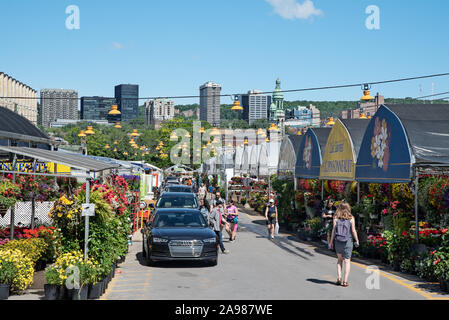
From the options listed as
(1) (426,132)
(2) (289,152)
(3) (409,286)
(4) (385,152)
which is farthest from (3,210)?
(2) (289,152)

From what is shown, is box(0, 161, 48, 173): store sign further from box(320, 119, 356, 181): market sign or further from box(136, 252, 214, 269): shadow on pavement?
box(320, 119, 356, 181): market sign

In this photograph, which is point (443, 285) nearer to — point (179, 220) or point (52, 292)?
point (179, 220)

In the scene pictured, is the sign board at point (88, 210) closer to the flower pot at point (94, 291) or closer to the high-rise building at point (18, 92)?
the flower pot at point (94, 291)

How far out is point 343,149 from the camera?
20156 mm

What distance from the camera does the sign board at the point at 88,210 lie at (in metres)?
10.4

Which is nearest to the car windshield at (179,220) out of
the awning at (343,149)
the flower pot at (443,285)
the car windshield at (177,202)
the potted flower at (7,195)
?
the potted flower at (7,195)

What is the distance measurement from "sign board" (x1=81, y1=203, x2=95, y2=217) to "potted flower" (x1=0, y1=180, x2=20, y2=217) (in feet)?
11.1

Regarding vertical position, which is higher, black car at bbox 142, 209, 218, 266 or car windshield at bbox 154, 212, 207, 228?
car windshield at bbox 154, 212, 207, 228

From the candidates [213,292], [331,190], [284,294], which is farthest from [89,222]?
[331,190]

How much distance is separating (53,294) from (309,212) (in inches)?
632

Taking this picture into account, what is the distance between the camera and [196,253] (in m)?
13.8

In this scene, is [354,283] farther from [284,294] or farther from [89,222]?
[89,222]

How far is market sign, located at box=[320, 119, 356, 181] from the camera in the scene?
63.2ft

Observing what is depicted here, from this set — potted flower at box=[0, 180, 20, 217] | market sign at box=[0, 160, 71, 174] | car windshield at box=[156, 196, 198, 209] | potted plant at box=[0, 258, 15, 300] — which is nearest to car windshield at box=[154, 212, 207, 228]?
potted flower at box=[0, 180, 20, 217]
